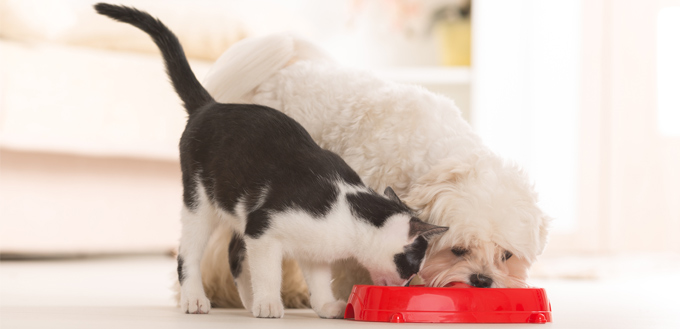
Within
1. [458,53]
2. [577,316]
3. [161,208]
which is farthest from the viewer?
[458,53]

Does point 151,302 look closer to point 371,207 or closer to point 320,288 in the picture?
point 320,288

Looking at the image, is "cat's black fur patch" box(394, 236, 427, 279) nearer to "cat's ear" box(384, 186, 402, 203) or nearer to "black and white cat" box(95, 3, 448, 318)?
"black and white cat" box(95, 3, 448, 318)

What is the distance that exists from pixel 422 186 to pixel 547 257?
12.1 ft

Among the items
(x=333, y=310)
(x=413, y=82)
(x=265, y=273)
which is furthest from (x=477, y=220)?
(x=413, y=82)

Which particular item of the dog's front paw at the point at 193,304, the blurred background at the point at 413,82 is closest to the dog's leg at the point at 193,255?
the dog's front paw at the point at 193,304

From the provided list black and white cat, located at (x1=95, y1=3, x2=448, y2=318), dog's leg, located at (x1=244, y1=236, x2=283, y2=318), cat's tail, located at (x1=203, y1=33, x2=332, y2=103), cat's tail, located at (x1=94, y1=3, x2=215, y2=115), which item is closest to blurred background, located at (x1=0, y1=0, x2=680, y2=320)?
cat's tail, located at (x1=203, y1=33, x2=332, y2=103)

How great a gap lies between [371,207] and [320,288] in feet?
0.97

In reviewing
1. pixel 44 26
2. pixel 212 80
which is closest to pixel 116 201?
pixel 44 26

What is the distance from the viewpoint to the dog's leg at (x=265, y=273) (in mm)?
1732

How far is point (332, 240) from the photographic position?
1729 millimetres

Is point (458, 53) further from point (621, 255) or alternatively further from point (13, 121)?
point (13, 121)

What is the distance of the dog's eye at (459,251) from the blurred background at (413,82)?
1918 mm

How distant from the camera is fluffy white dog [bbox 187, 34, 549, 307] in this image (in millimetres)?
1828

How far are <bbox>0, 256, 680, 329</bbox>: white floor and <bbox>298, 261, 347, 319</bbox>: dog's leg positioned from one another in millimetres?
51
